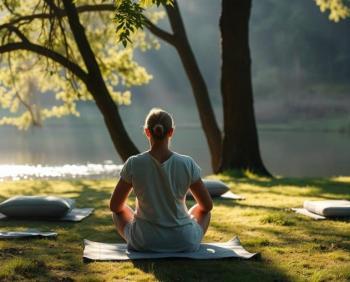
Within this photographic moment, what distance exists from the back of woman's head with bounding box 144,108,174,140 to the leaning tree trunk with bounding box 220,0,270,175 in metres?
9.18

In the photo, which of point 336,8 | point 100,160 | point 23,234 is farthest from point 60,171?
point 23,234

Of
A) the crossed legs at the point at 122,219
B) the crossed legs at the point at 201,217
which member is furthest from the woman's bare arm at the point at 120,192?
the crossed legs at the point at 201,217

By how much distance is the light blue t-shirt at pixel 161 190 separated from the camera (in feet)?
15.2

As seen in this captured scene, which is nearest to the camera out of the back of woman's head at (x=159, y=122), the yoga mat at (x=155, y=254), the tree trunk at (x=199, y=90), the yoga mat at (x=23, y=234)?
the back of woman's head at (x=159, y=122)

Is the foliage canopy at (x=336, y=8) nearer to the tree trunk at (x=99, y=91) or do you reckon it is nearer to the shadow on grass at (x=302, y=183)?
the shadow on grass at (x=302, y=183)

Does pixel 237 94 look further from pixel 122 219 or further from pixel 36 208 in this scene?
pixel 122 219

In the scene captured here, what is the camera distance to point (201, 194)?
4.79 meters

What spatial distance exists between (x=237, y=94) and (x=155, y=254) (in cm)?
927

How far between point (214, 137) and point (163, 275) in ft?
40.7

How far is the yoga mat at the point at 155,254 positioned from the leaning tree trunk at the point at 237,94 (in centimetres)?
836

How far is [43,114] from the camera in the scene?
67.6 ft

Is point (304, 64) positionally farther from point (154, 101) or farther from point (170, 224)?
point (170, 224)

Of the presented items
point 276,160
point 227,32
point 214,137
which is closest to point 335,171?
point 276,160

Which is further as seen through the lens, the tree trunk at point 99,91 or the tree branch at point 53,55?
the tree branch at point 53,55
